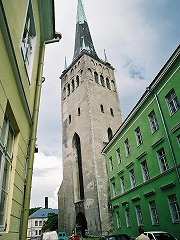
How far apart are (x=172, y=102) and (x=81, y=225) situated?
788 inches

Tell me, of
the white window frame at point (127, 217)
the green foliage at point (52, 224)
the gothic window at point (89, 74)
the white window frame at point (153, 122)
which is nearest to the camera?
the white window frame at point (153, 122)

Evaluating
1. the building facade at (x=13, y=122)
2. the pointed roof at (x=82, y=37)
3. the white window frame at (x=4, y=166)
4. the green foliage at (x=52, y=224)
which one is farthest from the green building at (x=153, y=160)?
the green foliage at (x=52, y=224)

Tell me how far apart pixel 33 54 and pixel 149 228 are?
13.4 m

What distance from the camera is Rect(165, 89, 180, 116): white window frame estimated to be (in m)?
12.8

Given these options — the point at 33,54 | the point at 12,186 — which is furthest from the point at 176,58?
the point at 12,186

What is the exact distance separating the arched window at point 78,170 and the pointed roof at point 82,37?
1631 centimetres

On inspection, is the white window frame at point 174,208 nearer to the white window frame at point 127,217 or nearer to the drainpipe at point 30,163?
the white window frame at point 127,217

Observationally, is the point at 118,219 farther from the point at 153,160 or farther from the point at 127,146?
the point at 153,160

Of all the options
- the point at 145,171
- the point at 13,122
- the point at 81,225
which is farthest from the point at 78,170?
the point at 13,122

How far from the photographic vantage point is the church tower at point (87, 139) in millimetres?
24672

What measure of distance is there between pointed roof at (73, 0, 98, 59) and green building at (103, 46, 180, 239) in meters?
24.8

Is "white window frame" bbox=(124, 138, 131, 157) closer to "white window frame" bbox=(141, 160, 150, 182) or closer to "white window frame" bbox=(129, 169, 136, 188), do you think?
"white window frame" bbox=(129, 169, 136, 188)

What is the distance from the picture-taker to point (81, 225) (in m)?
26.6

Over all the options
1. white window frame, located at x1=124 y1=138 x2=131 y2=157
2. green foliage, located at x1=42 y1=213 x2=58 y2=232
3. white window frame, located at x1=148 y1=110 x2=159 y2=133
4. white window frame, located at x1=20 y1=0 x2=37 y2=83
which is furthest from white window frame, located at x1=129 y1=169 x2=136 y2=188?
green foliage, located at x1=42 y1=213 x2=58 y2=232
